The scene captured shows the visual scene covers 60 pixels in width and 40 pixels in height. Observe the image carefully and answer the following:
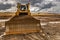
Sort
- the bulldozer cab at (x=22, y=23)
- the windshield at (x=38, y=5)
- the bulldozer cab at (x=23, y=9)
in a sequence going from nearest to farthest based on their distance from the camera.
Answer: the bulldozer cab at (x=22, y=23) → the bulldozer cab at (x=23, y=9) → the windshield at (x=38, y=5)

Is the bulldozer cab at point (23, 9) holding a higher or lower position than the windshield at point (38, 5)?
higher

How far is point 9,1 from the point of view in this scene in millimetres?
48562

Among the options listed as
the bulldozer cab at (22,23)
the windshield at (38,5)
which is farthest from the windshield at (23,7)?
the windshield at (38,5)

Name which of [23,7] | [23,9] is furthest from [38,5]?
[23,7]

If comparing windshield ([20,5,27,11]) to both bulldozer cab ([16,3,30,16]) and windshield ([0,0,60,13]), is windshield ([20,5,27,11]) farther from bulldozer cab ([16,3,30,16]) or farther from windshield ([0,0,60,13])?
windshield ([0,0,60,13])

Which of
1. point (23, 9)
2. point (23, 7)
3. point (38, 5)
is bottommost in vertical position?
point (38, 5)

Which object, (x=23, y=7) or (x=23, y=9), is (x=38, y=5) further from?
(x=23, y=7)

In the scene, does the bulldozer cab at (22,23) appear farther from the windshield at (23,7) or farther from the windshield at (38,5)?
the windshield at (38,5)

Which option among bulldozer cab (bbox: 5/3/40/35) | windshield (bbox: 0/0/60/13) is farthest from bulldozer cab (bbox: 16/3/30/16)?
windshield (bbox: 0/0/60/13)

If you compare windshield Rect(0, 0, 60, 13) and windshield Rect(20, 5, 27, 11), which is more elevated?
windshield Rect(20, 5, 27, 11)

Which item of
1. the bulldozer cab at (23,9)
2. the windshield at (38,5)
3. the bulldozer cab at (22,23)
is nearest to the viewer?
the bulldozer cab at (22,23)

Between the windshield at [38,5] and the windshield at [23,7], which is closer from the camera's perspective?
the windshield at [23,7]

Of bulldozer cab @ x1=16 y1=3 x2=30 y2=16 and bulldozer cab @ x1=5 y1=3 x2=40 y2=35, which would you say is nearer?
bulldozer cab @ x1=5 y1=3 x2=40 y2=35

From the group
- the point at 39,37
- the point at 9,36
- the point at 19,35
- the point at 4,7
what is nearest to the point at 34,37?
the point at 39,37
